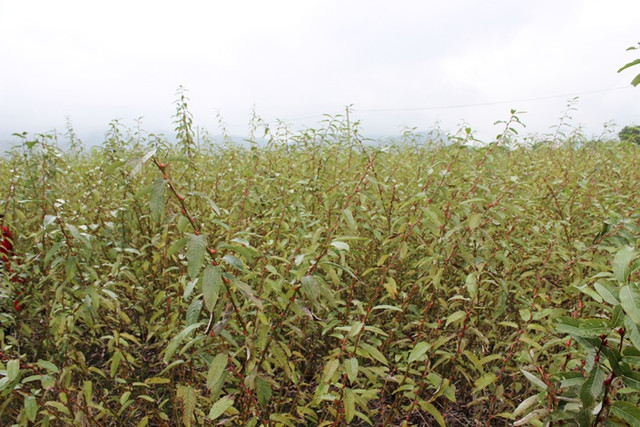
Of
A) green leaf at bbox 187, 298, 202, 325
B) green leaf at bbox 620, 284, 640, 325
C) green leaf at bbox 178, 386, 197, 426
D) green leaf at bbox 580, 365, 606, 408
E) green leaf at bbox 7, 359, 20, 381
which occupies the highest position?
green leaf at bbox 620, 284, 640, 325

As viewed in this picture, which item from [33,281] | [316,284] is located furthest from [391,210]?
[33,281]

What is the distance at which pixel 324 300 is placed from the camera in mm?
1787

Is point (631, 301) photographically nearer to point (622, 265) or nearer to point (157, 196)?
point (622, 265)

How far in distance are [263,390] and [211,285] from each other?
1.38 feet

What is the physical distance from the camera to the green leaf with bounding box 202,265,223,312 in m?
0.86

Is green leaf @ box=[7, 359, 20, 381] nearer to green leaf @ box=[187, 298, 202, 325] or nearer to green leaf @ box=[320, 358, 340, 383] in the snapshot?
green leaf @ box=[187, 298, 202, 325]

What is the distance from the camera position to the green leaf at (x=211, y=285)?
863 mm

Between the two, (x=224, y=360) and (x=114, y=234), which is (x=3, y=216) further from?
(x=224, y=360)

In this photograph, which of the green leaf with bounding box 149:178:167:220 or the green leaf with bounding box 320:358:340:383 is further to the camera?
the green leaf with bounding box 320:358:340:383

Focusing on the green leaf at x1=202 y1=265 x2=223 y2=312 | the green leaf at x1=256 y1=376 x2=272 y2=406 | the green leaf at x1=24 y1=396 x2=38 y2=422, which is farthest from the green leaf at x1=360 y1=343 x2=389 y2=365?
the green leaf at x1=24 y1=396 x2=38 y2=422

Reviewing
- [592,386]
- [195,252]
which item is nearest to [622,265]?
[592,386]

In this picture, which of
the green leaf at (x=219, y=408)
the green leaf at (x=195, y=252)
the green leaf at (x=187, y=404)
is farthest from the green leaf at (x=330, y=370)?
the green leaf at (x=195, y=252)

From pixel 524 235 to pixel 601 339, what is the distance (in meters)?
1.21

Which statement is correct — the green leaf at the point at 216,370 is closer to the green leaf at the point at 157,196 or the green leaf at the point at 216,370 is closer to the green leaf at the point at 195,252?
the green leaf at the point at 195,252
